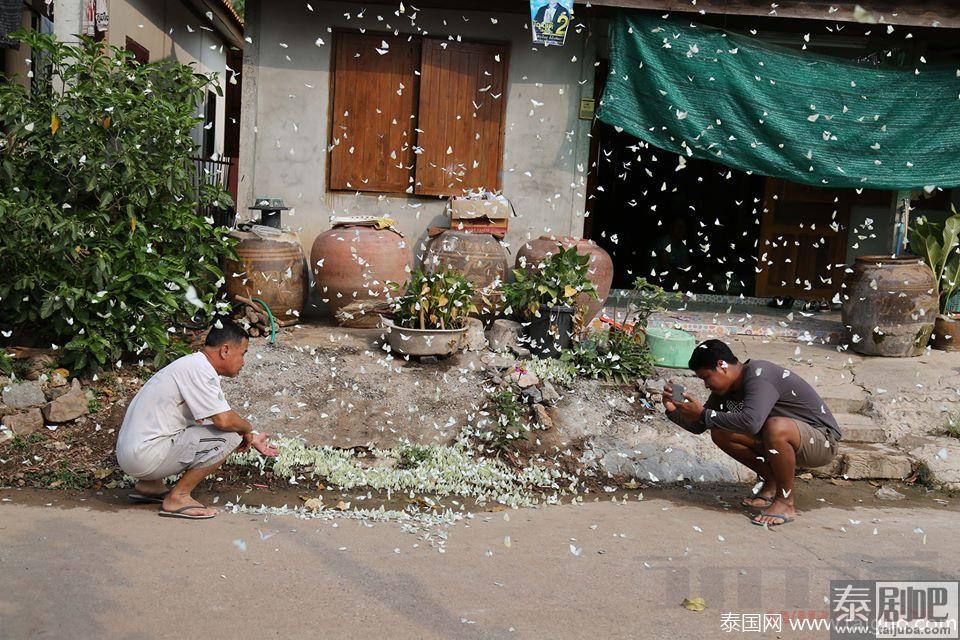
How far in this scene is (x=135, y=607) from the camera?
11.2 ft

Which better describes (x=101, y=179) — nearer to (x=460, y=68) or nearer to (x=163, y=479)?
(x=163, y=479)

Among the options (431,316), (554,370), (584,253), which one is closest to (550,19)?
(584,253)

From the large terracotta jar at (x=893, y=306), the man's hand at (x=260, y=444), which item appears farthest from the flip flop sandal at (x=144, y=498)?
the large terracotta jar at (x=893, y=306)

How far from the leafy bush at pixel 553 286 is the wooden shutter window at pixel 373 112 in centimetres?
196

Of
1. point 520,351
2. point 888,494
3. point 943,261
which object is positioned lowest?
point 888,494

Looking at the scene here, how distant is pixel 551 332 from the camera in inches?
274

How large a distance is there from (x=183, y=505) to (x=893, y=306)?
617 cm

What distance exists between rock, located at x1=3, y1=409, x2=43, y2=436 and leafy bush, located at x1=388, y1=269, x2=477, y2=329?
260cm

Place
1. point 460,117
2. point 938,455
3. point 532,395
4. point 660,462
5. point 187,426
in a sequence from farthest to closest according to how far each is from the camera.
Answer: point 460,117
point 532,395
point 938,455
point 660,462
point 187,426

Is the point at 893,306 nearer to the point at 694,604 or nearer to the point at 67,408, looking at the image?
the point at 694,604

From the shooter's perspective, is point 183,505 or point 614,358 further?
point 614,358

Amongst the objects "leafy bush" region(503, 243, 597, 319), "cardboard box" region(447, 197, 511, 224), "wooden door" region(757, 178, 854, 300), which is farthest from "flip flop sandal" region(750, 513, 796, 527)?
"wooden door" region(757, 178, 854, 300)

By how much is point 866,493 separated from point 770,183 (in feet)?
18.2

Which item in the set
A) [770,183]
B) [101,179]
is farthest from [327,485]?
[770,183]
